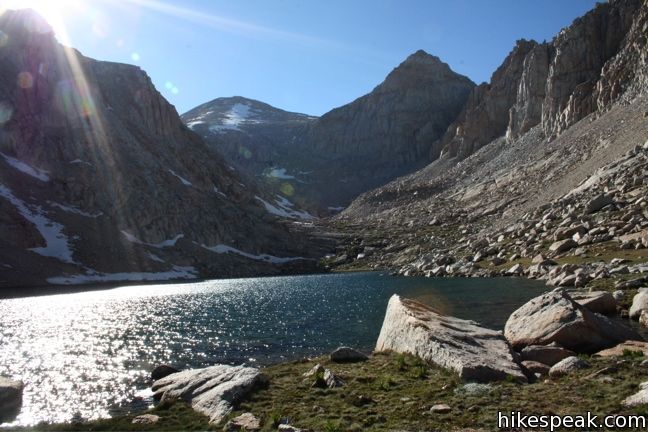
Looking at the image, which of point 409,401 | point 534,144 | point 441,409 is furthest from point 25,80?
point 441,409

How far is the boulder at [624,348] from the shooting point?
17152 mm

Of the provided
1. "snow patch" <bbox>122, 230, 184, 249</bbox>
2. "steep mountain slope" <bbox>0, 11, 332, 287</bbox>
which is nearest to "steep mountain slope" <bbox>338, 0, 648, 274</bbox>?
"steep mountain slope" <bbox>0, 11, 332, 287</bbox>

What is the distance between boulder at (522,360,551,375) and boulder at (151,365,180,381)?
604 inches

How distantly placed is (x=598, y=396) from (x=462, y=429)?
400 centimetres

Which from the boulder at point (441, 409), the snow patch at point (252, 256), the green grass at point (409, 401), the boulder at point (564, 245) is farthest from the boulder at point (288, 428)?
the snow patch at point (252, 256)

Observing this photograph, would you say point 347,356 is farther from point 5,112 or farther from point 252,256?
point 5,112

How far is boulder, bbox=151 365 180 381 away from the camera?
2183 centimetres

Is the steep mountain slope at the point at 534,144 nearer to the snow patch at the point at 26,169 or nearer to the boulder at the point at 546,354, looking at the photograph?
the boulder at the point at 546,354

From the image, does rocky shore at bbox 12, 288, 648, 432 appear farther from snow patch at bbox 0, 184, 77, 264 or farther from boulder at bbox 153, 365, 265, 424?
snow patch at bbox 0, 184, 77, 264

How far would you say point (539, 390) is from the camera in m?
13.7

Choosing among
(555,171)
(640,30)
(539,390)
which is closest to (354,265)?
(555,171)

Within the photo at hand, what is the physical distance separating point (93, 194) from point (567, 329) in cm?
11817

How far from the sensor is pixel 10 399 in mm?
18500

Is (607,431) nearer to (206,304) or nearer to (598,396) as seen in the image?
(598,396)
